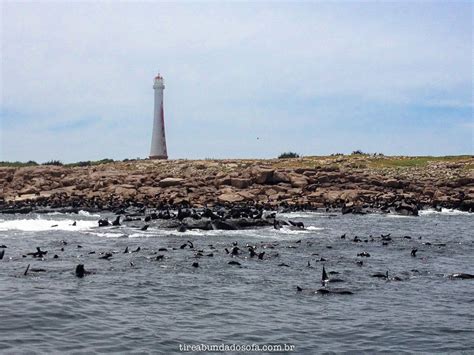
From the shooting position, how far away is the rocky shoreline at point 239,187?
5769 cm

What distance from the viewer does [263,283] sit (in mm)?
21438

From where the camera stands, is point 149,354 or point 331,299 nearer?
point 149,354

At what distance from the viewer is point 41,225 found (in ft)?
138

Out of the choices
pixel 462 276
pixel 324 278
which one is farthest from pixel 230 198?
pixel 324 278

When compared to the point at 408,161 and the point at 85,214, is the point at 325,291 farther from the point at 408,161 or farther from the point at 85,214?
the point at 408,161

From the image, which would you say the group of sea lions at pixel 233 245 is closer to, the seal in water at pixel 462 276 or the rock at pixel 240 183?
the seal in water at pixel 462 276

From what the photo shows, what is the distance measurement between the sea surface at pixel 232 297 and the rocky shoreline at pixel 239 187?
2287cm

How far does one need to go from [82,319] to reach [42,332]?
148 cm

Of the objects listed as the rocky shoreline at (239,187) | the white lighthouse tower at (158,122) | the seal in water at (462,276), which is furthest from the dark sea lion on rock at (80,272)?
the white lighthouse tower at (158,122)

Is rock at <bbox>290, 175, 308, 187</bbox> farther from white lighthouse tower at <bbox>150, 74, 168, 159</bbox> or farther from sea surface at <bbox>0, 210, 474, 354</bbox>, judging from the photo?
sea surface at <bbox>0, 210, 474, 354</bbox>

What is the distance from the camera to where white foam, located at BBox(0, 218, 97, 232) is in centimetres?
4008

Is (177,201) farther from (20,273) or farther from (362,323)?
(362,323)

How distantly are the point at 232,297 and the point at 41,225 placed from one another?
2674cm

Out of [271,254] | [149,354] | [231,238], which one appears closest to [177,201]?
[231,238]
